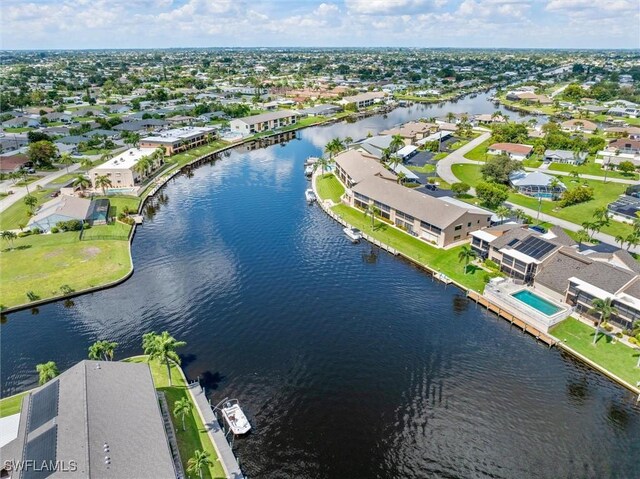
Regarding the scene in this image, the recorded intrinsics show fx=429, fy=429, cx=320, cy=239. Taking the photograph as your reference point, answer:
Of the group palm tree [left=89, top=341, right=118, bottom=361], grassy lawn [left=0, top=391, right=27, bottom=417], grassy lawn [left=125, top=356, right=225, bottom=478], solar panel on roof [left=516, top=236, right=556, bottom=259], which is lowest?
grassy lawn [left=125, top=356, right=225, bottom=478]

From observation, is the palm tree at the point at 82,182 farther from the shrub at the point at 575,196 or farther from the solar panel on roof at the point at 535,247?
the shrub at the point at 575,196

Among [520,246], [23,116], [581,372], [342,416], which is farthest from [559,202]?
[23,116]

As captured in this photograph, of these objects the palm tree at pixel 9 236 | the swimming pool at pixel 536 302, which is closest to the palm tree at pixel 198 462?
the swimming pool at pixel 536 302

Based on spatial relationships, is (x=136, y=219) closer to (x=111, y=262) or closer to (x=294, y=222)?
(x=111, y=262)

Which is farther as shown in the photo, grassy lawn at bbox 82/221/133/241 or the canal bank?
grassy lawn at bbox 82/221/133/241

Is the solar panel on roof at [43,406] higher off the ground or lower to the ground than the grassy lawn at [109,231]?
higher

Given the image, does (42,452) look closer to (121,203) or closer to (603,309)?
(603,309)

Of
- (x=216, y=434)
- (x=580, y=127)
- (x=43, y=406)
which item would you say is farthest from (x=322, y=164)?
(x=580, y=127)

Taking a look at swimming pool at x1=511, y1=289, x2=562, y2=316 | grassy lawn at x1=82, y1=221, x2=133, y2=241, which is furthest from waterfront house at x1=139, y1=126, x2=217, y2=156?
swimming pool at x1=511, y1=289, x2=562, y2=316

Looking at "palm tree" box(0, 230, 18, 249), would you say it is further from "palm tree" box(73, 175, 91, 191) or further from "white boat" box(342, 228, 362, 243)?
"white boat" box(342, 228, 362, 243)
